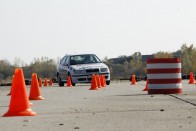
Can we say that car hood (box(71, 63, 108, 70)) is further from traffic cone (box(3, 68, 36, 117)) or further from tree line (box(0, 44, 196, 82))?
tree line (box(0, 44, 196, 82))

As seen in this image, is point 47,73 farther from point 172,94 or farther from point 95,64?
point 172,94

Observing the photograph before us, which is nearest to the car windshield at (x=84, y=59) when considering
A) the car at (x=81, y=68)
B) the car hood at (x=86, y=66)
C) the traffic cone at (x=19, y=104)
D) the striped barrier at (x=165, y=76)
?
the car at (x=81, y=68)

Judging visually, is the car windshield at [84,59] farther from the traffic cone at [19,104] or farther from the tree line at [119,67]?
the tree line at [119,67]

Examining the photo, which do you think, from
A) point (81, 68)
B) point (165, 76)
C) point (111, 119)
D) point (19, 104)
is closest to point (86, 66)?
point (81, 68)

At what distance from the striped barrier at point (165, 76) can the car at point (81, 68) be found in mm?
12501

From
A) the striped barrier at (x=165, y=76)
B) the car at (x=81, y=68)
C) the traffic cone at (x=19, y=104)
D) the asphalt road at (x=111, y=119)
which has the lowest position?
the asphalt road at (x=111, y=119)

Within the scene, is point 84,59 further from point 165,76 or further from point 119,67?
point 119,67

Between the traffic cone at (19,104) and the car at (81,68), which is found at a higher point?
the car at (81,68)

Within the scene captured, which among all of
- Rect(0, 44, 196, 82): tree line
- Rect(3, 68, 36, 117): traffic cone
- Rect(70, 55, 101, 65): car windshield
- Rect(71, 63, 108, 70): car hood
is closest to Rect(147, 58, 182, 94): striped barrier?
Rect(3, 68, 36, 117): traffic cone

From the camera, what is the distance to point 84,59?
30891 mm

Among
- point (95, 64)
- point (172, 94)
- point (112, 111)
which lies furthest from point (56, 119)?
point (95, 64)

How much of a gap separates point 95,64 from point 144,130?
22284 mm

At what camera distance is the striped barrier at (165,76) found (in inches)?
655

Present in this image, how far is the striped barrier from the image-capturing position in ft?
54.6
